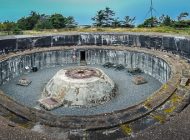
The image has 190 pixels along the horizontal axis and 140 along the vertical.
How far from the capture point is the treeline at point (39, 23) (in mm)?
53394

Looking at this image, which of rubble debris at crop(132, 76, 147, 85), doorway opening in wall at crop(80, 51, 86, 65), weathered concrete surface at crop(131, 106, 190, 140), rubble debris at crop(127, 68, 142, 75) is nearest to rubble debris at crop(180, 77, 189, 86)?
rubble debris at crop(132, 76, 147, 85)

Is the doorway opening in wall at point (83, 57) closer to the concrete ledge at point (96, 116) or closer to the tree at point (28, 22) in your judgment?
the tree at point (28, 22)

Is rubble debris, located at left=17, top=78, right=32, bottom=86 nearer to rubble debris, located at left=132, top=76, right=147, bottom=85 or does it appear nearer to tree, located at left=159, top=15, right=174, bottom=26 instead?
rubble debris, located at left=132, top=76, right=147, bottom=85

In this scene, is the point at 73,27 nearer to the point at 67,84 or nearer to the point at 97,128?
the point at 67,84

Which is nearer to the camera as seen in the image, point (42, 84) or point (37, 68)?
point (42, 84)

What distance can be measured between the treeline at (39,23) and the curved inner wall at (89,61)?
11067 mm

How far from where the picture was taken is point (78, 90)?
A: 31.6m

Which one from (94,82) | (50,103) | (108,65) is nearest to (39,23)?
(108,65)

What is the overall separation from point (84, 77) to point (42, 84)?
573cm

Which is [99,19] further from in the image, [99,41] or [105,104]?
[105,104]

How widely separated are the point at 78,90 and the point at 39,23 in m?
26.4

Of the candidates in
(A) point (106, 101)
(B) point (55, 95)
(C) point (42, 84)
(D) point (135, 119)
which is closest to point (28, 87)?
(C) point (42, 84)

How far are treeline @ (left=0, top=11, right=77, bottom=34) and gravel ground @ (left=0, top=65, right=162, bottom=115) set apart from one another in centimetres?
1492

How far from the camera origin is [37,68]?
4212 cm
